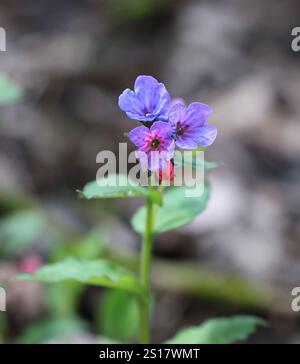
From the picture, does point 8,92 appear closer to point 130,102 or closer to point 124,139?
point 130,102

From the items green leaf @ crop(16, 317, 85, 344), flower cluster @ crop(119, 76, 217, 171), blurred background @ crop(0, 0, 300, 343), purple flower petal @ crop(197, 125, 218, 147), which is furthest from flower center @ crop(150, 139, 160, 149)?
green leaf @ crop(16, 317, 85, 344)

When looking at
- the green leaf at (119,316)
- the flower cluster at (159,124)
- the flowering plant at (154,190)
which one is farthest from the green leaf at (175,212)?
the green leaf at (119,316)

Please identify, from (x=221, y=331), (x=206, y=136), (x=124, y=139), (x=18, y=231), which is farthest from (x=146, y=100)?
(x=124, y=139)

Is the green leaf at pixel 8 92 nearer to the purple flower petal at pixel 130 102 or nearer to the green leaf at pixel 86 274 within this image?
the green leaf at pixel 86 274

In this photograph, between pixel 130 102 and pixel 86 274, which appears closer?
pixel 130 102

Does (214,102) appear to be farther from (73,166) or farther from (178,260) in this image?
(178,260)
